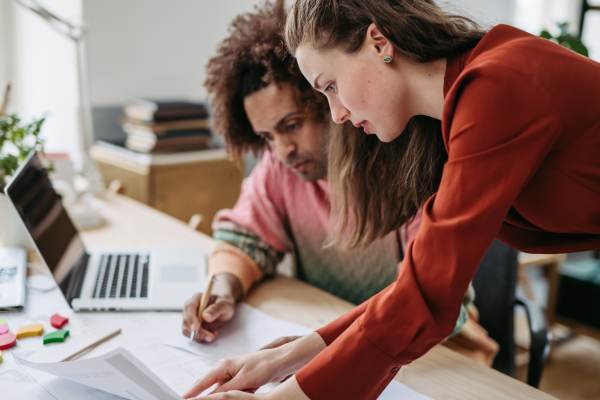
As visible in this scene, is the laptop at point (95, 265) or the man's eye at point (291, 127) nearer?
the laptop at point (95, 265)

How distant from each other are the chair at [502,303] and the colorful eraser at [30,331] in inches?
34.9

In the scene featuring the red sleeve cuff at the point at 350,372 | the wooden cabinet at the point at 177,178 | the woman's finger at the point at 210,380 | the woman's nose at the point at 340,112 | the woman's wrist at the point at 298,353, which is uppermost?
the woman's nose at the point at 340,112

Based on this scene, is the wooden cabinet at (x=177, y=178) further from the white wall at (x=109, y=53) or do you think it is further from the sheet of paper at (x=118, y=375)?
the sheet of paper at (x=118, y=375)

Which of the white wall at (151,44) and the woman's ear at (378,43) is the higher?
the woman's ear at (378,43)

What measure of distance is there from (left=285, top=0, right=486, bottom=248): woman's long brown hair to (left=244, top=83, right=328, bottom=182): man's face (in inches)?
5.0

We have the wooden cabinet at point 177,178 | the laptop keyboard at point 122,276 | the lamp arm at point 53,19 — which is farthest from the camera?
the wooden cabinet at point 177,178

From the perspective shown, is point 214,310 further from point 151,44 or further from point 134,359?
point 151,44

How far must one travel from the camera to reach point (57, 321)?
84 cm

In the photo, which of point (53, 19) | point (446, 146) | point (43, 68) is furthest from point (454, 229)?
point (43, 68)

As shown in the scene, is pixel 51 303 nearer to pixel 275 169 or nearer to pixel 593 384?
pixel 275 169

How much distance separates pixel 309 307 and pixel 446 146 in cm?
50

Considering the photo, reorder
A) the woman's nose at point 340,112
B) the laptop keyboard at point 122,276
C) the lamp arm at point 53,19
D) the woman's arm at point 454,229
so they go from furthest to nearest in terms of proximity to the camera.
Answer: the lamp arm at point 53,19 < the laptop keyboard at point 122,276 < the woman's nose at point 340,112 < the woman's arm at point 454,229

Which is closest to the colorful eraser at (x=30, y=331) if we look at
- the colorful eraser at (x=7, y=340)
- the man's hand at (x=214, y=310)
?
the colorful eraser at (x=7, y=340)

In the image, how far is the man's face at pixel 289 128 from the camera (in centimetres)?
108
